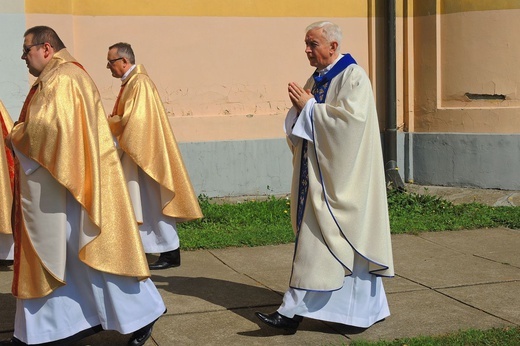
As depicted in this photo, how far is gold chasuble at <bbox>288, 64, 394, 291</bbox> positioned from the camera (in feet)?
17.6

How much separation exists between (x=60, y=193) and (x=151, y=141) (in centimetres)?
246

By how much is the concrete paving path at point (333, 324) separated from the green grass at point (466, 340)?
0.50ft

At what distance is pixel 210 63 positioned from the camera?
34.8 ft

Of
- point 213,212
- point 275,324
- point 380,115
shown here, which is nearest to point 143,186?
point 213,212

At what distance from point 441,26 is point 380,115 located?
4.39 ft

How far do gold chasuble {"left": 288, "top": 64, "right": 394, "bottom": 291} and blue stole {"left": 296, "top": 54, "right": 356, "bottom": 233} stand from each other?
2.1 inches

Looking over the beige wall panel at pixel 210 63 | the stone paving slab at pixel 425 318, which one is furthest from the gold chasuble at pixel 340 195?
the beige wall panel at pixel 210 63

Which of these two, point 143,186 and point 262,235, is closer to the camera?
point 143,186

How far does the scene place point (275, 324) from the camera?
5418 millimetres

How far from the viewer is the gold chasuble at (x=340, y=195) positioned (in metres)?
5.37

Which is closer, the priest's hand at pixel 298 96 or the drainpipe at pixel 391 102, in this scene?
the priest's hand at pixel 298 96

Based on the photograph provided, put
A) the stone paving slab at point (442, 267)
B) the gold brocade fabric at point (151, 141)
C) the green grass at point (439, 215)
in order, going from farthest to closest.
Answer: the green grass at point (439, 215)
the gold brocade fabric at point (151, 141)
the stone paving slab at point (442, 267)

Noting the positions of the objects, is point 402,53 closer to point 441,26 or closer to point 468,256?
point 441,26

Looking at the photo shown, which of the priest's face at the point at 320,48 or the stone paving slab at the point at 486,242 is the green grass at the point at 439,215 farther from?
the priest's face at the point at 320,48
